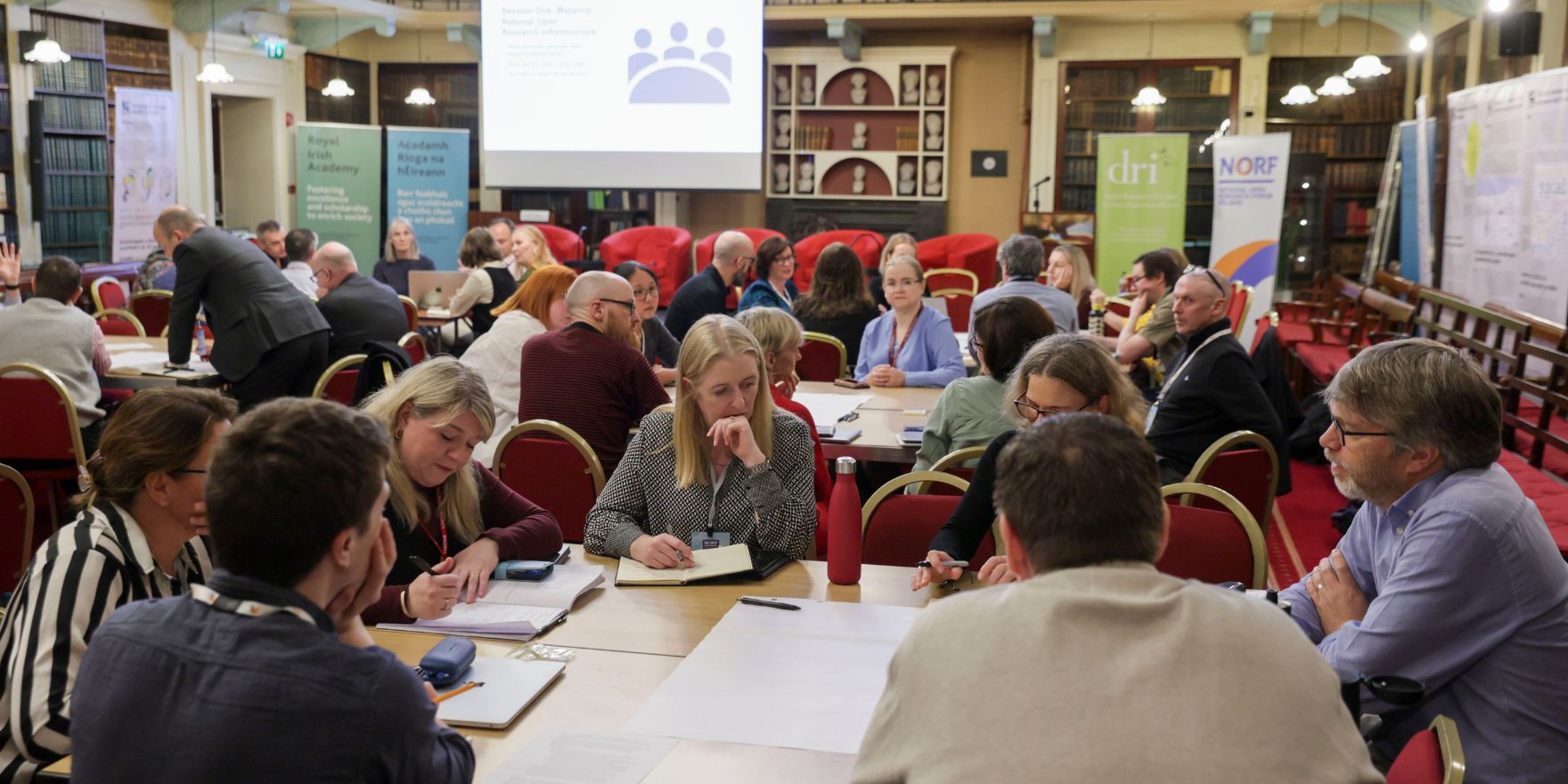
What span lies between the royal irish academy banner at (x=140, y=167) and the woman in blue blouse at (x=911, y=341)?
306 inches

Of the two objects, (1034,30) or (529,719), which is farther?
(1034,30)

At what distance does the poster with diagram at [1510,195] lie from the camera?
6.39 meters

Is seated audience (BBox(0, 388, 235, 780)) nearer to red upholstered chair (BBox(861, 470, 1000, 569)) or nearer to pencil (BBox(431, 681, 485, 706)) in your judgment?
pencil (BBox(431, 681, 485, 706))

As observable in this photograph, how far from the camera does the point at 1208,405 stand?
13.5ft

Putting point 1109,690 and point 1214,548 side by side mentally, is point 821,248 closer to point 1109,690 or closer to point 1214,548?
point 1214,548

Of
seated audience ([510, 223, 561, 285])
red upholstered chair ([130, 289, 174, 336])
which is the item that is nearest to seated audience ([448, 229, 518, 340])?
seated audience ([510, 223, 561, 285])

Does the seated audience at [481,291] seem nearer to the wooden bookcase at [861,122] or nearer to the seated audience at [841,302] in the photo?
the seated audience at [841,302]

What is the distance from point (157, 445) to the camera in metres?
1.97

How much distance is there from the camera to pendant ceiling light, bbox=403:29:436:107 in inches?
498

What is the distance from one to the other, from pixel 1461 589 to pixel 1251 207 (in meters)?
8.64

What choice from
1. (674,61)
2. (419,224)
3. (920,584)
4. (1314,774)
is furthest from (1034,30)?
(1314,774)

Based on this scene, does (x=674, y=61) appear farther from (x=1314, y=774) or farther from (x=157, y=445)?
(x=1314, y=774)

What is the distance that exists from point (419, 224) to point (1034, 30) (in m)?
6.16

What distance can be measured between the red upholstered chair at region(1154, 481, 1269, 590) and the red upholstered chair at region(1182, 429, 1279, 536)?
861mm
